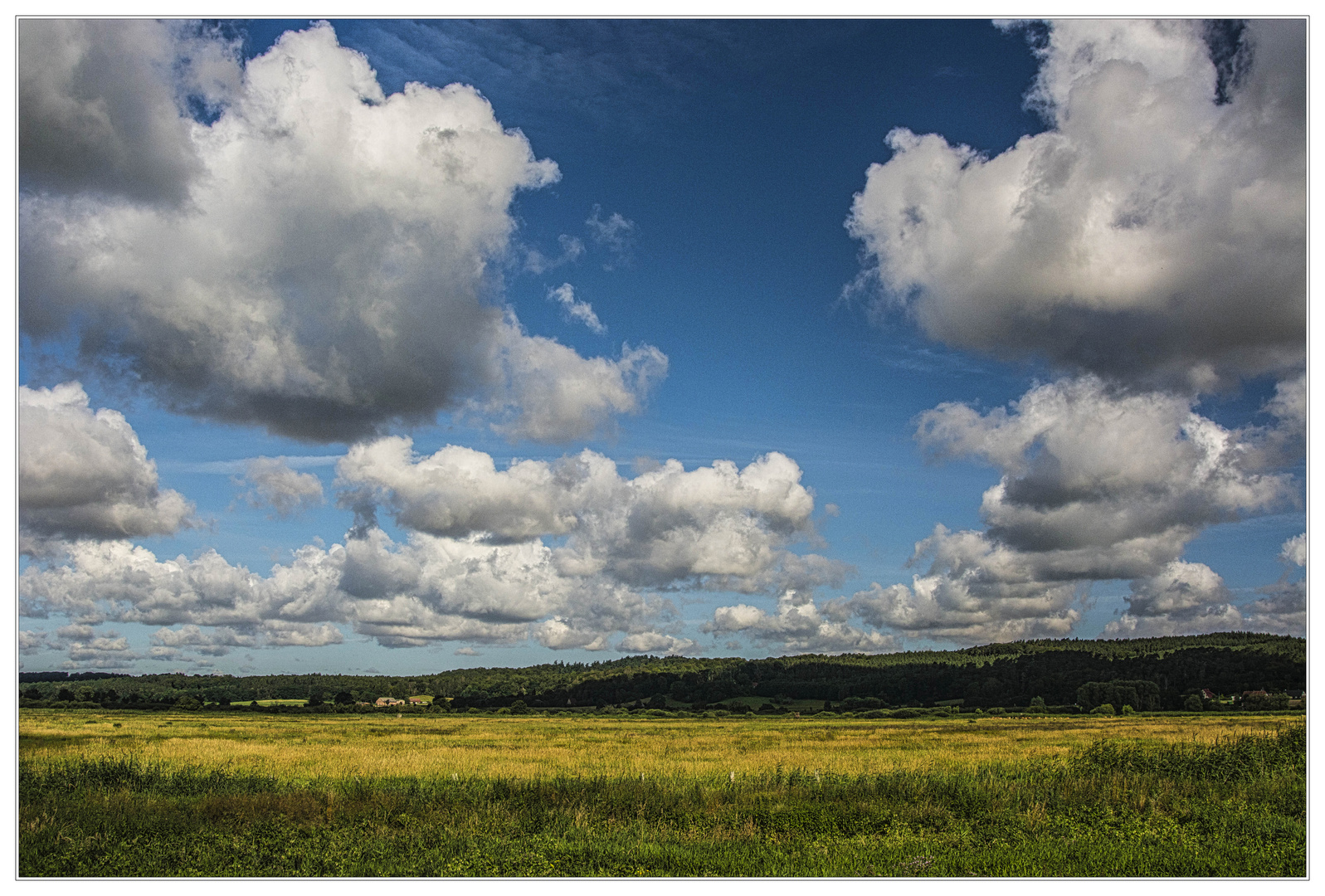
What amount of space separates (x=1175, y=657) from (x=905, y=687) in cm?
4816

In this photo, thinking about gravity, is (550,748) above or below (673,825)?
below

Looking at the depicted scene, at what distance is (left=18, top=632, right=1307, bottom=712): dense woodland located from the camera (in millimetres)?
115688

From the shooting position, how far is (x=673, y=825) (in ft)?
57.7

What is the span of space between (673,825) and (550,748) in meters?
32.7

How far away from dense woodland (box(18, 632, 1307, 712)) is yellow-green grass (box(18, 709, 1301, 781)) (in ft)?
173

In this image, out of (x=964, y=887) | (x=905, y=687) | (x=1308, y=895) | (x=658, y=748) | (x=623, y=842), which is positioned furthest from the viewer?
(x=905, y=687)

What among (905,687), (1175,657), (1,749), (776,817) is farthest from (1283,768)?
(905,687)

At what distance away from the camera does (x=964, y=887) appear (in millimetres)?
12469

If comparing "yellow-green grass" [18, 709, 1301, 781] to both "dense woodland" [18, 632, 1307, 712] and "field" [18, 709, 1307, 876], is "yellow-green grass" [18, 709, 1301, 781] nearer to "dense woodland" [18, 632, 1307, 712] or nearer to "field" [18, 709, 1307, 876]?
"field" [18, 709, 1307, 876]

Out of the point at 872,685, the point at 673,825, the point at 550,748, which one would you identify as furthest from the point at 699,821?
the point at 872,685

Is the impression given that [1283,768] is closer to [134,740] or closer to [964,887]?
[964,887]

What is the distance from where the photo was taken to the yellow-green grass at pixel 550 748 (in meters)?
33.2

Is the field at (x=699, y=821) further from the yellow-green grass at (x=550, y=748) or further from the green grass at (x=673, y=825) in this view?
the yellow-green grass at (x=550, y=748)

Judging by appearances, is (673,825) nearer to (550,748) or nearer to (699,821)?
(699,821)
